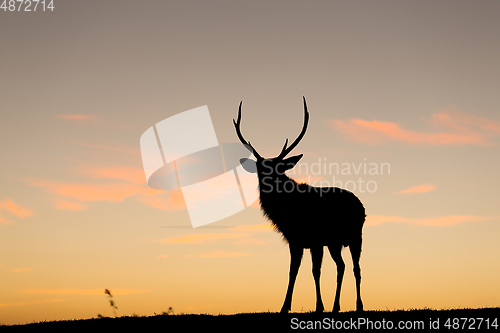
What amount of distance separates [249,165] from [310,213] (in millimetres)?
1970

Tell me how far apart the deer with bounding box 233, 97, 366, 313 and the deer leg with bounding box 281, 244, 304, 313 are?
0.04 meters

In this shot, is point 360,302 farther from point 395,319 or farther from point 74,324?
point 74,324

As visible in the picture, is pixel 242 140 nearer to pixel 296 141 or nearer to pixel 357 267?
pixel 296 141

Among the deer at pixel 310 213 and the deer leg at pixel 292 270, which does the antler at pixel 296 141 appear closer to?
the deer at pixel 310 213

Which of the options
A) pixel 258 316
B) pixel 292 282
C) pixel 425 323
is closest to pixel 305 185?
pixel 292 282

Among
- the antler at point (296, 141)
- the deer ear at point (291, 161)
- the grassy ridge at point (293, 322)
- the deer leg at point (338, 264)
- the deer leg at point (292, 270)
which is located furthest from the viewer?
the antler at point (296, 141)

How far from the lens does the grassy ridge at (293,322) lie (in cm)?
1013

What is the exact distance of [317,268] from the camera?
13.8 meters

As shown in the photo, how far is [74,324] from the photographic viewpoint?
37.1ft

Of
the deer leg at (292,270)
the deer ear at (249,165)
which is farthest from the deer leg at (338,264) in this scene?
the deer ear at (249,165)

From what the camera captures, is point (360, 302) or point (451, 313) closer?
point (451, 313)

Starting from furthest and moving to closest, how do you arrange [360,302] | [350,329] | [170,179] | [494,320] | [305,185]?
[170,179] → [305,185] → [360,302] → [494,320] → [350,329]

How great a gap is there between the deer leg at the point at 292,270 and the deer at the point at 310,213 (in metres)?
0.04

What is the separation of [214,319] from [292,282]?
255 centimetres
